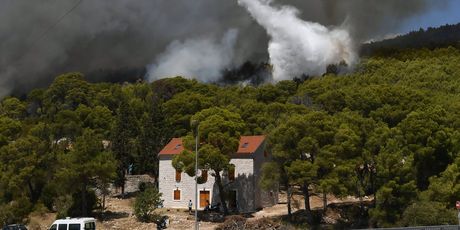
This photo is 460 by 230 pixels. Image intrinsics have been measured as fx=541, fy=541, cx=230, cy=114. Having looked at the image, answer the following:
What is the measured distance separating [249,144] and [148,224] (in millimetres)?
12300

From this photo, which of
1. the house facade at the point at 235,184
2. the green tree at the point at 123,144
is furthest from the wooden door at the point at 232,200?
the green tree at the point at 123,144

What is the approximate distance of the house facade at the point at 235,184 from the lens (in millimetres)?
49031

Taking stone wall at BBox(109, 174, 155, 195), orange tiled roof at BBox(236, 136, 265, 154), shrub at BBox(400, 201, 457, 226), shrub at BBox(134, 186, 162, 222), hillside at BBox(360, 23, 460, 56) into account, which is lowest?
shrub at BBox(400, 201, 457, 226)

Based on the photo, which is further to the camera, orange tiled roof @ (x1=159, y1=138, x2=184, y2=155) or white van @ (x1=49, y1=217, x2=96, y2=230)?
orange tiled roof @ (x1=159, y1=138, x2=184, y2=155)

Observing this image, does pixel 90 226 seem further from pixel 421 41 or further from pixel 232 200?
pixel 421 41

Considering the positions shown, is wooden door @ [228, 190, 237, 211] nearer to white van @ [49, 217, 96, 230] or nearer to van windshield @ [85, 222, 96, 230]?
van windshield @ [85, 222, 96, 230]

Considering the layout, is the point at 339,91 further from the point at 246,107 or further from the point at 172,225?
the point at 172,225

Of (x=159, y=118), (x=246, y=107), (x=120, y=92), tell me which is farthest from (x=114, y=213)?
(x=120, y=92)

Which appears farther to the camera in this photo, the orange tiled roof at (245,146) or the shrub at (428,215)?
the orange tiled roof at (245,146)

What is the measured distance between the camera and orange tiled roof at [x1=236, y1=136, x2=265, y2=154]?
49219 mm

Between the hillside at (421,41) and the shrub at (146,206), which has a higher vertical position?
the hillside at (421,41)

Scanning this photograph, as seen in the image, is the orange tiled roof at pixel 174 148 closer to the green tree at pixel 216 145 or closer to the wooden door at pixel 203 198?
the wooden door at pixel 203 198

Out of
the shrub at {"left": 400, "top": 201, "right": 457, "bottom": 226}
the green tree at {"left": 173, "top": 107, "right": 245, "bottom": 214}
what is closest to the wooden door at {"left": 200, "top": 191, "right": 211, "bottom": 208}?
the green tree at {"left": 173, "top": 107, "right": 245, "bottom": 214}

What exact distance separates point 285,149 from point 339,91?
33053 millimetres
